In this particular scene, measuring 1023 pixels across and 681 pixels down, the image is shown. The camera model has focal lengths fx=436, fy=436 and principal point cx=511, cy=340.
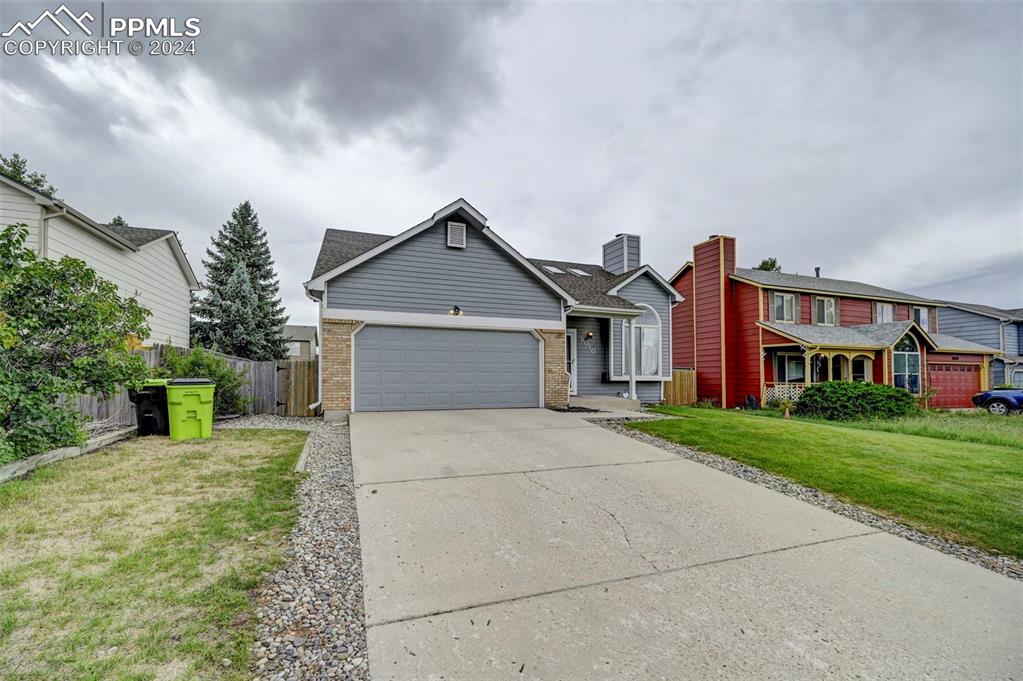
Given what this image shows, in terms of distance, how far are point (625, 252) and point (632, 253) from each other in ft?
0.90

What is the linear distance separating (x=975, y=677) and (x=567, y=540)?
238 cm

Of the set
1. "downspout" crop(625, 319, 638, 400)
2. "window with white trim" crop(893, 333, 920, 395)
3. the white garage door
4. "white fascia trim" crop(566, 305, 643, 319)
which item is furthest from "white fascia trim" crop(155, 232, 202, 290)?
"window with white trim" crop(893, 333, 920, 395)

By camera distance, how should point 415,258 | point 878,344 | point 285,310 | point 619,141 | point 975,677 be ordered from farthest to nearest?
point 285,310
point 878,344
point 619,141
point 415,258
point 975,677

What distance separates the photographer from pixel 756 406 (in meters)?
16.9

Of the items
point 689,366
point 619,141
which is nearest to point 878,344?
point 689,366

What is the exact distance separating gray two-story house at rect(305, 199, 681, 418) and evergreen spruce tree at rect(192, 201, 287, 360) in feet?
44.1

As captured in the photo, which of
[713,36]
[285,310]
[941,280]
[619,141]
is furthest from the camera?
[941,280]

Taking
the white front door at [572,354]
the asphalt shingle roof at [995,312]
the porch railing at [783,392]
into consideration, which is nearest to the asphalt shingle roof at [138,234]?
the white front door at [572,354]

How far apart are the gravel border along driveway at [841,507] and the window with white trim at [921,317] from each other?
71.5 feet

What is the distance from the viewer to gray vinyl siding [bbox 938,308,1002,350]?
894 inches

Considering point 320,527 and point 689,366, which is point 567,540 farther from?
point 689,366

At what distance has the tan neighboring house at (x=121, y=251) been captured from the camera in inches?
375

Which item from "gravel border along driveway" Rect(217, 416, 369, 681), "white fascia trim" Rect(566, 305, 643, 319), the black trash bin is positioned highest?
"white fascia trim" Rect(566, 305, 643, 319)

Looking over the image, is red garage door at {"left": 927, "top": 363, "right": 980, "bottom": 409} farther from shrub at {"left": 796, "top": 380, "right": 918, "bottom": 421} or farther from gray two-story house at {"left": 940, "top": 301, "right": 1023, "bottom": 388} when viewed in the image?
shrub at {"left": 796, "top": 380, "right": 918, "bottom": 421}
